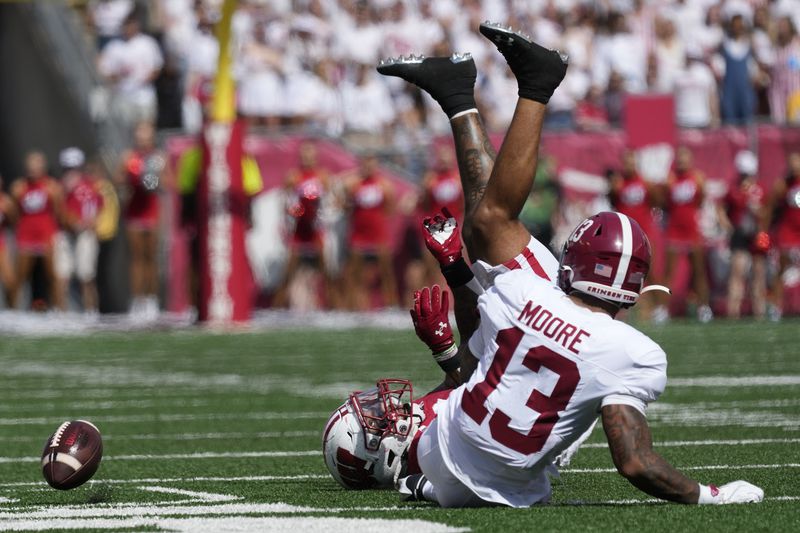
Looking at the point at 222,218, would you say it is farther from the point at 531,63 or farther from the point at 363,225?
the point at 531,63

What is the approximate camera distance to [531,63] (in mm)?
6348

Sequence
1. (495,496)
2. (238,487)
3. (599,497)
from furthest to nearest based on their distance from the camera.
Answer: (238,487)
(599,497)
(495,496)

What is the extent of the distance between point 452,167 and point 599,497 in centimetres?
1395

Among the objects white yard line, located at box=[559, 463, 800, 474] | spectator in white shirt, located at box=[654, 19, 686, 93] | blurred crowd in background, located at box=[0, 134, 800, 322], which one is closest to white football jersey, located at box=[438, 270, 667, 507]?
white yard line, located at box=[559, 463, 800, 474]

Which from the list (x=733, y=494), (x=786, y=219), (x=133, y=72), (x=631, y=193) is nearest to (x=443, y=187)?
(x=631, y=193)

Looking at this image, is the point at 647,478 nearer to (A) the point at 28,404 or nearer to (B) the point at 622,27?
(A) the point at 28,404

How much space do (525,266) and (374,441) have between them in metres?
0.88

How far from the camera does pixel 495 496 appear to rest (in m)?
5.52

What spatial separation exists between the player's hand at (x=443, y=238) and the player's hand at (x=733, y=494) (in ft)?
4.40

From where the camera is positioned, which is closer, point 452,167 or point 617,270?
point 617,270

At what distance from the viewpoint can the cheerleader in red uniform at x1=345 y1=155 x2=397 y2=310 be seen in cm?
2002

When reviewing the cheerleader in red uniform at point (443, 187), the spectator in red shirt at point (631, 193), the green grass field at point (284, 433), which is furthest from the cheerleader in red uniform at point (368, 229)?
the green grass field at point (284, 433)

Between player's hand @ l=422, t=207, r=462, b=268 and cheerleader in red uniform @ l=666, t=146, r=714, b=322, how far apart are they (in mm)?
13293

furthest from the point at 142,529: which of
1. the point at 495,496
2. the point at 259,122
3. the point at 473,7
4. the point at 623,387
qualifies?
the point at 473,7
